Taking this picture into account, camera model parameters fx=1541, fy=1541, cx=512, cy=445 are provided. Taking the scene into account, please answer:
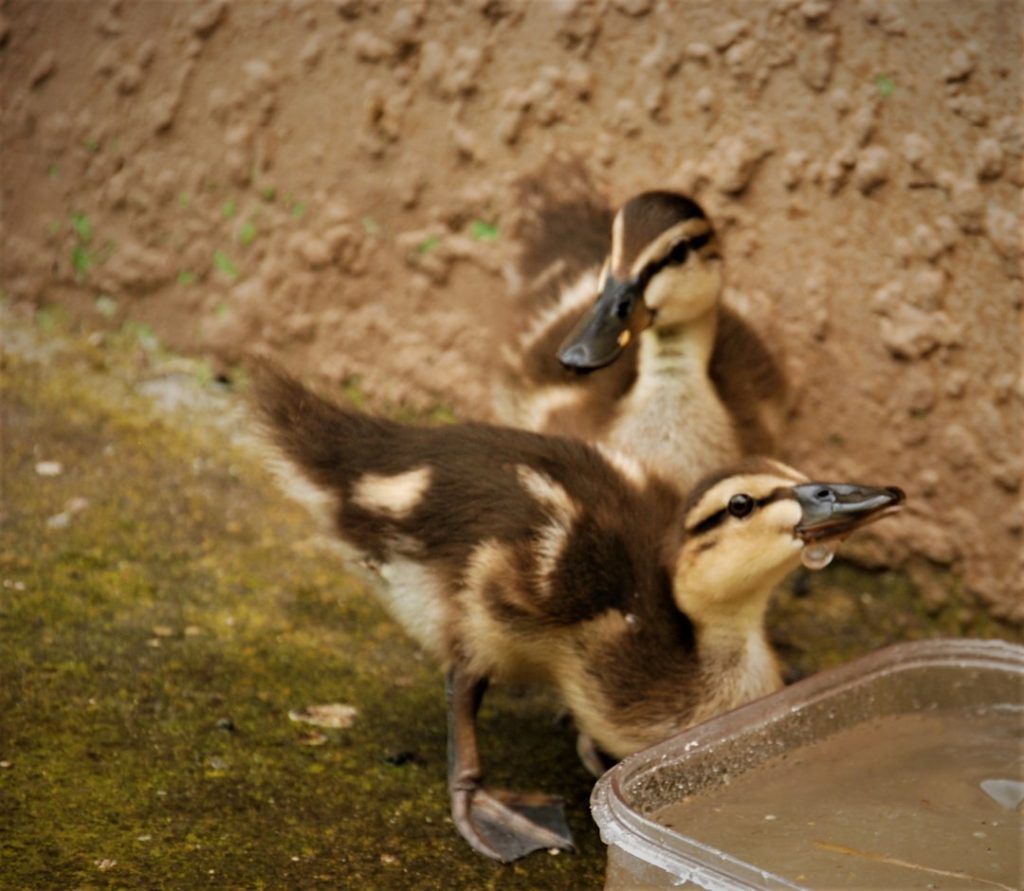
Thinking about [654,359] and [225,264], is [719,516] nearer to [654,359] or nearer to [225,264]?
[654,359]

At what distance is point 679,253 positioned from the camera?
2.32 meters

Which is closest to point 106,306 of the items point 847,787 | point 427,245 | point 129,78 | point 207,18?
point 129,78

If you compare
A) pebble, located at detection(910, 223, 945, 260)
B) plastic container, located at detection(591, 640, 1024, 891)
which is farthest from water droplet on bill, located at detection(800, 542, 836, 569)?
pebble, located at detection(910, 223, 945, 260)

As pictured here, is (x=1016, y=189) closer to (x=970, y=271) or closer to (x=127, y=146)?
(x=970, y=271)

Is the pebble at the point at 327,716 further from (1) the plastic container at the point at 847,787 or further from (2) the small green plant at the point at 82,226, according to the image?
(2) the small green plant at the point at 82,226

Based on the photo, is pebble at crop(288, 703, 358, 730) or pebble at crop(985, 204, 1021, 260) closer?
pebble at crop(288, 703, 358, 730)

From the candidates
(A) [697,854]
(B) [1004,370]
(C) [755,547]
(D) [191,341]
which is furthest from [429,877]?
(D) [191,341]

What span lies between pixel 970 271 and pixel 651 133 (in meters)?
0.62

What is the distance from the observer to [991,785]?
1862mm

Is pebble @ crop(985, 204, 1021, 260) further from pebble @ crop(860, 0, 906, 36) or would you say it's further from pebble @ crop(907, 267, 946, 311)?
pebble @ crop(860, 0, 906, 36)

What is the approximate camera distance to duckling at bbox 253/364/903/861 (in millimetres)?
1893

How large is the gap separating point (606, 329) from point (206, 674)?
2.48ft

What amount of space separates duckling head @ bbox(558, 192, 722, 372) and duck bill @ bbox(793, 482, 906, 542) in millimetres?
458

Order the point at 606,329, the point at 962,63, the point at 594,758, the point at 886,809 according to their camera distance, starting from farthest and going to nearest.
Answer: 1. the point at 962,63
2. the point at 606,329
3. the point at 594,758
4. the point at 886,809
